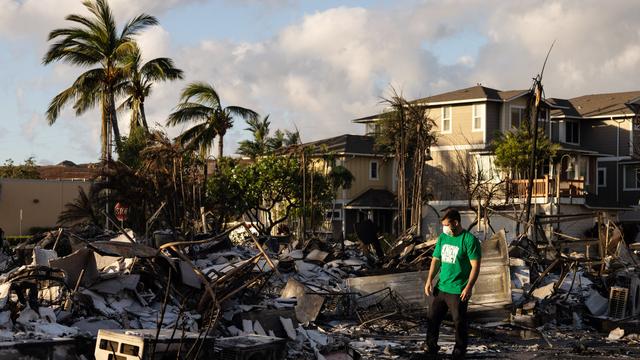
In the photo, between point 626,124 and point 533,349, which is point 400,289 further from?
point 626,124

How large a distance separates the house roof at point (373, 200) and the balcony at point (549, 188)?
32.2 ft

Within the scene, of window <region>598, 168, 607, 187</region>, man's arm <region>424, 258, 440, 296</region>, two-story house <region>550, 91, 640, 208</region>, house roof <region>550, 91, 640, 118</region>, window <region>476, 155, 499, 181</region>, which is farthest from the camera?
window <region>598, 168, 607, 187</region>

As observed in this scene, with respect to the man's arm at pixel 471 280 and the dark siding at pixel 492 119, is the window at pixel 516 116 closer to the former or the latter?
the dark siding at pixel 492 119

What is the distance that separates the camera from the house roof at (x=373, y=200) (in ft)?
172

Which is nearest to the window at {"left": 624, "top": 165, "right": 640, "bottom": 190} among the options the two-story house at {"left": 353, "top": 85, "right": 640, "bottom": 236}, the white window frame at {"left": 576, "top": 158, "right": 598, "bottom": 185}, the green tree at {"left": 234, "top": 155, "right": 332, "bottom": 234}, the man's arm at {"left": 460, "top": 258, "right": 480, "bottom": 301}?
the two-story house at {"left": 353, "top": 85, "right": 640, "bottom": 236}

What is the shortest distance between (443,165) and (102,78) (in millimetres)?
19843

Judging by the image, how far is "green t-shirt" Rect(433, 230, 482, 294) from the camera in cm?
1049

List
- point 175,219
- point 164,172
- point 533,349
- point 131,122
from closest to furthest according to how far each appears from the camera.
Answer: point 533,349 < point 175,219 < point 164,172 < point 131,122

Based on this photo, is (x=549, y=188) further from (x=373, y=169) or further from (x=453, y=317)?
(x=453, y=317)

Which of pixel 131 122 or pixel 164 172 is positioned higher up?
pixel 131 122

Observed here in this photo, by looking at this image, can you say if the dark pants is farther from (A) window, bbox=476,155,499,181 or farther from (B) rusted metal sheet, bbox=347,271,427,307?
(A) window, bbox=476,155,499,181

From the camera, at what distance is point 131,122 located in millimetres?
41750

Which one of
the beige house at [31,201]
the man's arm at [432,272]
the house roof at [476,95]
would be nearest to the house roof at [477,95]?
the house roof at [476,95]

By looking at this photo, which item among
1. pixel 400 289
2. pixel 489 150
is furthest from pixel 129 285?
pixel 489 150
